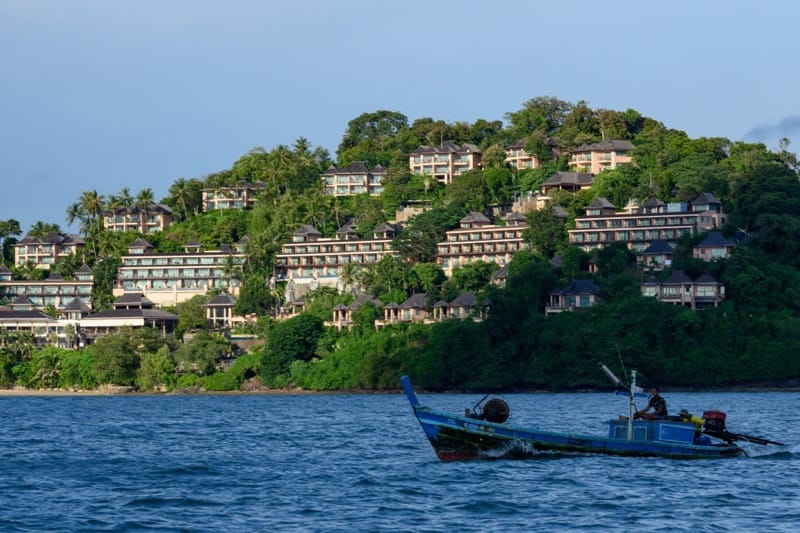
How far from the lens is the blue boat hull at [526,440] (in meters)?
52.3

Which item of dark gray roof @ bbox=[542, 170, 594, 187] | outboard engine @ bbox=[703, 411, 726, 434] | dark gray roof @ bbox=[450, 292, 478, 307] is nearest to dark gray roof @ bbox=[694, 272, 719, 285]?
dark gray roof @ bbox=[450, 292, 478, 307]

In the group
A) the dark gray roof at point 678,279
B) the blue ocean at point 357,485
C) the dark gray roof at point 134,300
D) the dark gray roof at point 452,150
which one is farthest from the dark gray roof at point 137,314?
the blue ocean at point 357,485

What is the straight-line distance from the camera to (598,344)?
13125 centimetres

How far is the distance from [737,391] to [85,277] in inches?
3844

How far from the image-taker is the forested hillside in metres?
133

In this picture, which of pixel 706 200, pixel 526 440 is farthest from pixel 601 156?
pixel 526 440

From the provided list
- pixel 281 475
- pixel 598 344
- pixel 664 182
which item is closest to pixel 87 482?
pixel 281 475

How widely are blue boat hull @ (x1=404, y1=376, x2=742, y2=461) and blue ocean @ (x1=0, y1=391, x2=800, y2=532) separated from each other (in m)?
0.55

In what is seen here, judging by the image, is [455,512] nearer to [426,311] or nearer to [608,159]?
[426,311]

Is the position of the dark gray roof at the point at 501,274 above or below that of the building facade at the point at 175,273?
A: below

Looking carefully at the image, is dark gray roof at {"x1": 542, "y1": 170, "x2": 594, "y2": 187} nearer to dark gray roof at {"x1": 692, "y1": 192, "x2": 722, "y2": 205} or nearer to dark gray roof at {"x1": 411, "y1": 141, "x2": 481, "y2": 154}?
dark gray roof at {"x1": 411, "y1": 141, "x2": 481, "y2": 154}

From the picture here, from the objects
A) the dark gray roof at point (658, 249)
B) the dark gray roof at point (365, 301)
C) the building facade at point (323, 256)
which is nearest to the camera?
the dark gray roof at point (658, 249)

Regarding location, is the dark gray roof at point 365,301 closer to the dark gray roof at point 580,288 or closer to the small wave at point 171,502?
the dark gray roof at point 580,288

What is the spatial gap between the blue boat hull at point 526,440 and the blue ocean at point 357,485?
55 cm
